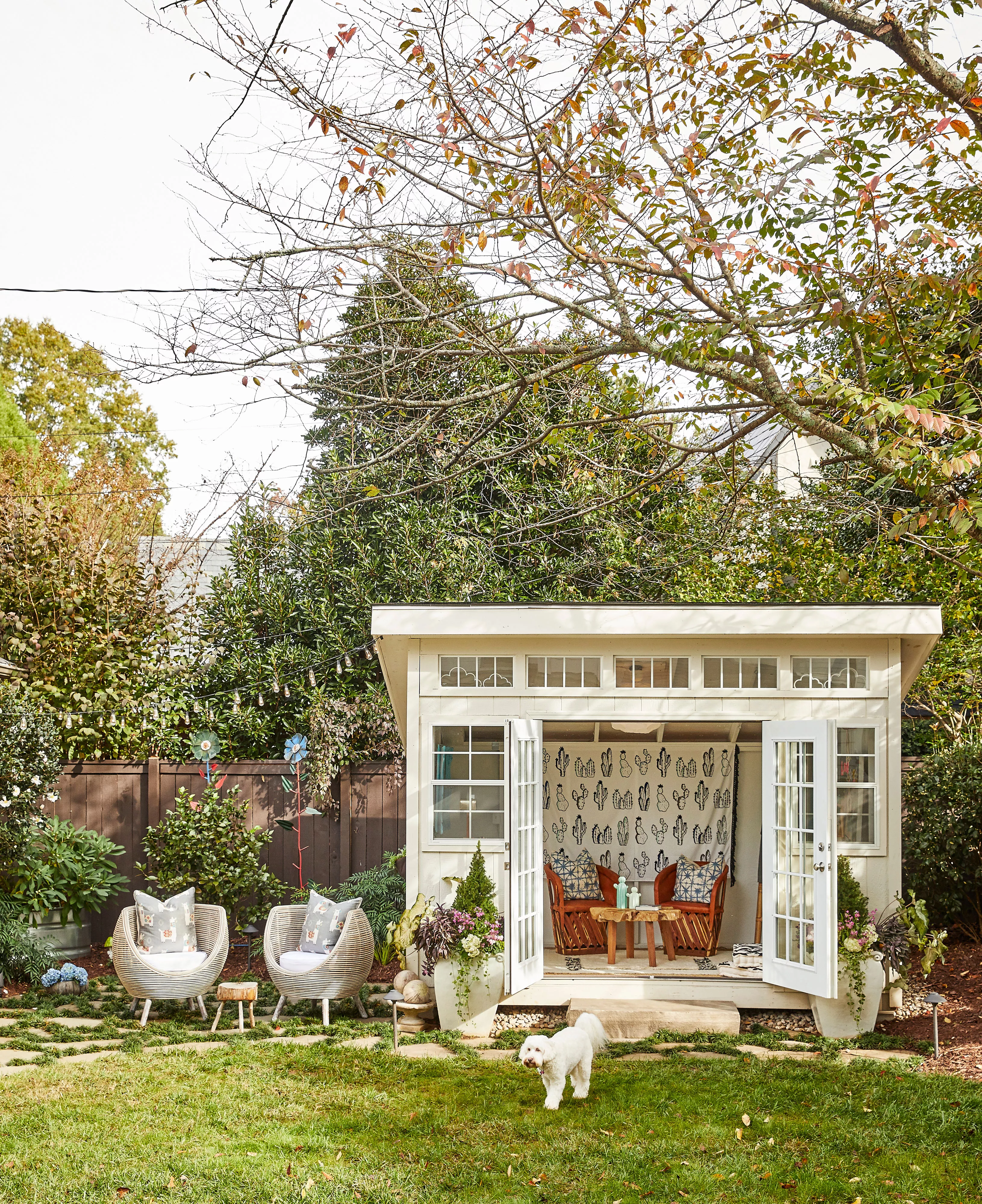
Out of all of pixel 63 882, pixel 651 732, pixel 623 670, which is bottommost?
pixel 63 882

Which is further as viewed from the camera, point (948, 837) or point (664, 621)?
point (948, 837)

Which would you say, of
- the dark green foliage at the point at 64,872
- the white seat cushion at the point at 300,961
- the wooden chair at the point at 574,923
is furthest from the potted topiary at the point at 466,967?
the dark green foliage at the point at 64,872

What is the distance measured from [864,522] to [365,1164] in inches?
337

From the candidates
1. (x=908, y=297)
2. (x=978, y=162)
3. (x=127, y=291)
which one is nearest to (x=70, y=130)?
(x=127, y=291)

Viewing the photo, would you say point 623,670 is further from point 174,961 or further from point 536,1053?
point 174,961

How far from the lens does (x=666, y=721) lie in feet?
24.1

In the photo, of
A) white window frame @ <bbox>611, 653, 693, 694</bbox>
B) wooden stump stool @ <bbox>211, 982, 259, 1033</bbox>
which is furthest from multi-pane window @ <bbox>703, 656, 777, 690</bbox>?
wooden stump stool @ <bbox>211, 982, 259, 1033</bbox>

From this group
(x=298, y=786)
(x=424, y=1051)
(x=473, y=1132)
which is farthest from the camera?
(x=298, y=786)

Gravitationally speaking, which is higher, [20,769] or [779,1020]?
[20,769]

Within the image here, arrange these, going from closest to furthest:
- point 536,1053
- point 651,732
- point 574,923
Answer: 1. point 536,1053
2. point 574,923
3. point 651,732

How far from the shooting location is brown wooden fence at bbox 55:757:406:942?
9.30 meters

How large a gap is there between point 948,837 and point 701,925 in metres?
2.10

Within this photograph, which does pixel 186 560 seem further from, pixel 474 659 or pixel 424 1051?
pixel 424 1051

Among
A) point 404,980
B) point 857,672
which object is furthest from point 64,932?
point 857,672
